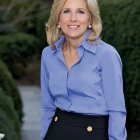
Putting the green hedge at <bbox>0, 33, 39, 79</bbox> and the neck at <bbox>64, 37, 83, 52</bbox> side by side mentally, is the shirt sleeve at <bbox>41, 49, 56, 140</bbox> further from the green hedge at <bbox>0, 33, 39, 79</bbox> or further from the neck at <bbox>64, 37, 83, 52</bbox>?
the green hedge at <bbox>0, 33, 39, 79</bbox>

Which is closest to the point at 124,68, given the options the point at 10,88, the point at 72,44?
the point at 10,88

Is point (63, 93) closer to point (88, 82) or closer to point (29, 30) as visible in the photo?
point (88, 82)

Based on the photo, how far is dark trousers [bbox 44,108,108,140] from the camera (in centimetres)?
338

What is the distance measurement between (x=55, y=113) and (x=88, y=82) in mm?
384

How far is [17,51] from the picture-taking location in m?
15.1

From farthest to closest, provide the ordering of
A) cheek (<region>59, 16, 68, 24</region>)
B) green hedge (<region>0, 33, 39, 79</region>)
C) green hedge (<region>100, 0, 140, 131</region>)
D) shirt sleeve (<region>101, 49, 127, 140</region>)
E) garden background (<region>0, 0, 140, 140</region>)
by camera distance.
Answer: green hedge (<region>0, 33, 39, 79</region>), green hedge (<region>100, 0, 140, 131</region>), garden background (<region>0, 0, 140, 140</region>), cheek (<region>59, 16, 68, 24</region>), shirt sleeve (<region>101, 49, 127, 140</region>)

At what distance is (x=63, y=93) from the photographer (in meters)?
3.42

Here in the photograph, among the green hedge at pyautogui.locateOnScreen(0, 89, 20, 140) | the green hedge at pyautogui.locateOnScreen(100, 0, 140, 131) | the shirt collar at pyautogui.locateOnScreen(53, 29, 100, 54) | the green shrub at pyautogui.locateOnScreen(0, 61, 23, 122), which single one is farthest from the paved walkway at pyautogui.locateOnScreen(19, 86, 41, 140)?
the shirt collar at pyautogui.locateOnScreen(53, 29, 100, 54)

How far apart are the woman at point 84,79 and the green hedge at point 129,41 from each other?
3.01 meters

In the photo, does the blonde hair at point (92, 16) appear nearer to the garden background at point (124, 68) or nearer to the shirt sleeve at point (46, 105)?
the shirt sleeve at point (46, 105)

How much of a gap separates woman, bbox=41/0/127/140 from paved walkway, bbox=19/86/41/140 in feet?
13.8

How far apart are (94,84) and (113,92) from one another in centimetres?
13

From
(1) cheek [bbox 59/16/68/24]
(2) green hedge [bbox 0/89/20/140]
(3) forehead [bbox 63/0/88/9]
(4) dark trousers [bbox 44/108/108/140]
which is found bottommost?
(2) green hedge [bbox 0/89/20/140]

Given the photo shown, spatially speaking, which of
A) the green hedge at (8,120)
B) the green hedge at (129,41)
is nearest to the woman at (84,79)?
the green hedge at (8,120)
